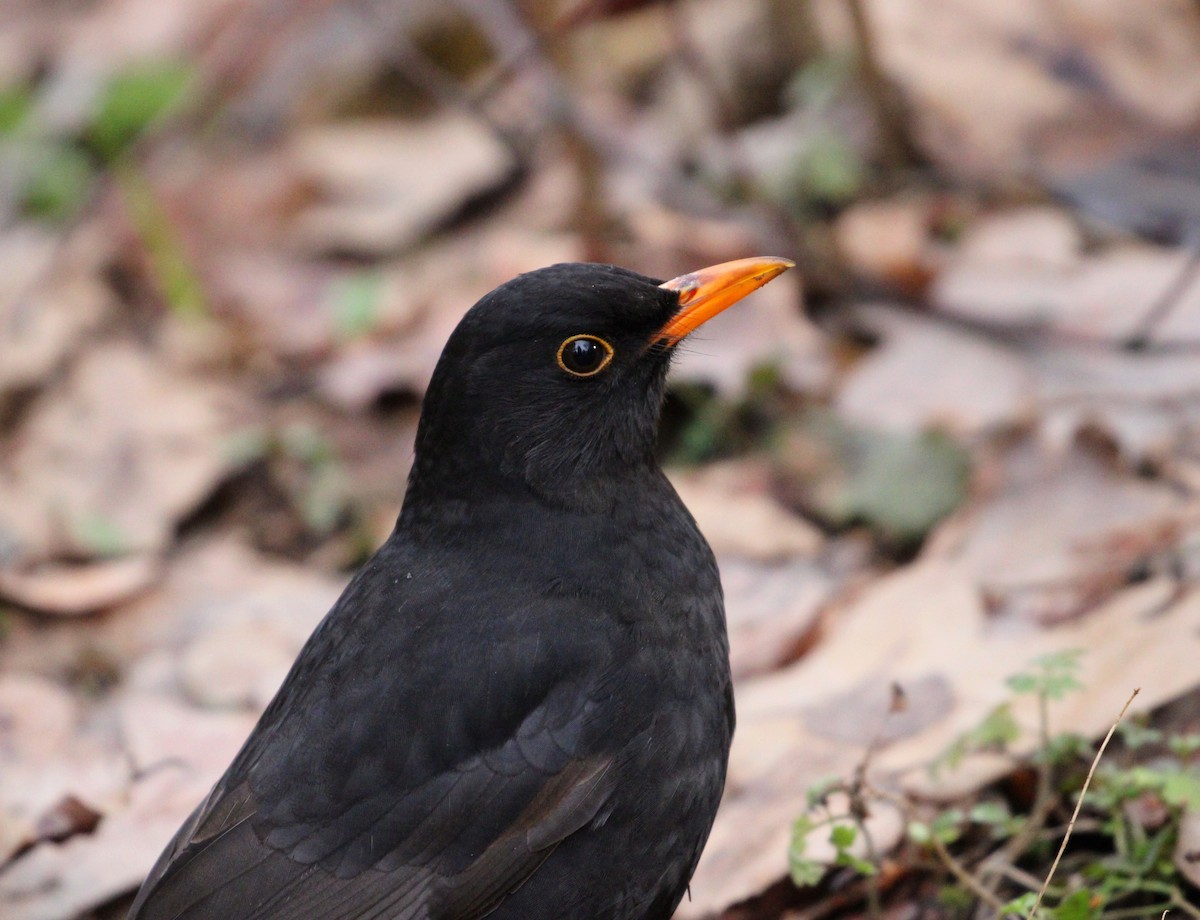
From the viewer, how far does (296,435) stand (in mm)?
6242

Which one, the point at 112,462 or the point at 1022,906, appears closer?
the point at 1022,906

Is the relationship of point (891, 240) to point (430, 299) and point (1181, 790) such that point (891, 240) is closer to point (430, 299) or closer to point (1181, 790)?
point (430, 299)

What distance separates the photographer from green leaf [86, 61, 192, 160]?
27.0 feet

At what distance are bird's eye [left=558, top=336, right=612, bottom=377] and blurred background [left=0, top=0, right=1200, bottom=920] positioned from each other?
94 cm

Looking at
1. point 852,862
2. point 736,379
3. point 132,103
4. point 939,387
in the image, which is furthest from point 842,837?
point 132,103

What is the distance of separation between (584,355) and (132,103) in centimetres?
558

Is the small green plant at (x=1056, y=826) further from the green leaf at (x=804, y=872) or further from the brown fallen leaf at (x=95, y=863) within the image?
the brown fallen leaf at (x=95, y=863)

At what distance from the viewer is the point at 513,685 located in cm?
325

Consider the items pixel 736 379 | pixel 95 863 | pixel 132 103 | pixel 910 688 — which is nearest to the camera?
pixel 95 863

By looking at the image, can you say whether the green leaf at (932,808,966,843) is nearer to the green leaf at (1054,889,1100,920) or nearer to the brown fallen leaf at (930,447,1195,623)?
the green leaf at (1054,889,1100,920)

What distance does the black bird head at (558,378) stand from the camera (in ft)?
11.2

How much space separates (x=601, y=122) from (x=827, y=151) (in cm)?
104

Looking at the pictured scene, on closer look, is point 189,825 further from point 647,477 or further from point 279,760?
point 647,477

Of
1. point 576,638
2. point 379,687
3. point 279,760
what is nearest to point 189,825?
point 279,760
